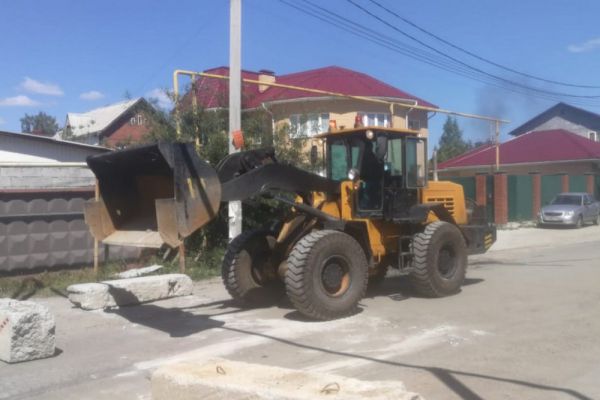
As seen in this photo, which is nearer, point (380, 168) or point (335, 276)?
point (335, 276)

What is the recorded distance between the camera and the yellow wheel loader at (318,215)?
7297mm

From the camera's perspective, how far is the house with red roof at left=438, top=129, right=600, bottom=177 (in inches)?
1458

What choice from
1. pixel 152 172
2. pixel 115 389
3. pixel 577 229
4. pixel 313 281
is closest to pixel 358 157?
pixel 313 281

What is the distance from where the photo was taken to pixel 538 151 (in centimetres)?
4053

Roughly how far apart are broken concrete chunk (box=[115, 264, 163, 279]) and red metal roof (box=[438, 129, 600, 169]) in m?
30.7

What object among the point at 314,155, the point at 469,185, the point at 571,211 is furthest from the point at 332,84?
the point at 314,155

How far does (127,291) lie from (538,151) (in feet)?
118

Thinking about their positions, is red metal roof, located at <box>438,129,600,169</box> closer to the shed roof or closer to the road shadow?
the shed roof

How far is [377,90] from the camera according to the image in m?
32.5

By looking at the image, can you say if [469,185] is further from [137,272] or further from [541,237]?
[137,272]

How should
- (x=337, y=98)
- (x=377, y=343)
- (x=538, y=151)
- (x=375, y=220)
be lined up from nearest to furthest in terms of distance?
(x=377, y=343) → (x=375, y=220) → (x=337, y=98) → (x=538, y=151)

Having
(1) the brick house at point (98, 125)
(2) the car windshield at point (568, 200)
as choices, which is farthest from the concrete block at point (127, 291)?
(2) the car windshield at point (568, 200)

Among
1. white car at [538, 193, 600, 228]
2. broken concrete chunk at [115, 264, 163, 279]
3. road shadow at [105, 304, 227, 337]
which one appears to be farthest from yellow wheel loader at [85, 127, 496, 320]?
white car at [538, 193, 600, 228]

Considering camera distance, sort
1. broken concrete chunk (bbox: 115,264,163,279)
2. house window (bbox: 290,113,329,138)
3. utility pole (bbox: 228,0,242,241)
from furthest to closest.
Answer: house window (bbox: 290,113,329,138)
utility pole (bbox: 228,0,242,241)
broken concrete chunk (bbox: 115,264,163,279)
